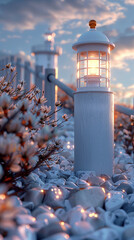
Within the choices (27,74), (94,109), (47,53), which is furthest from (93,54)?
(47,53)

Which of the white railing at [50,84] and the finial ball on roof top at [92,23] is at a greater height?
the finial ball on roof top at [92,23]

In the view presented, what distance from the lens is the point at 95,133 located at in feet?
9.41

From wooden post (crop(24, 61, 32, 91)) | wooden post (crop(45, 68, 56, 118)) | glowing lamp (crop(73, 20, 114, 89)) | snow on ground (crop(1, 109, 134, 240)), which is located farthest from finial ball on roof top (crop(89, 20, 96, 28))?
wooden post (crop(24, 61, 32, 91))

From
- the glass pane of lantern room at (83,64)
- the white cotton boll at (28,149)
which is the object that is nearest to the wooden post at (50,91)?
the glass pane of lantern room at (83,64)

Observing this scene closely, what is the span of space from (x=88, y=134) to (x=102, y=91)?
0.50 metres

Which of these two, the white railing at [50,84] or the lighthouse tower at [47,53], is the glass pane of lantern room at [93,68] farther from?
the lighthouse tower at [47,53]

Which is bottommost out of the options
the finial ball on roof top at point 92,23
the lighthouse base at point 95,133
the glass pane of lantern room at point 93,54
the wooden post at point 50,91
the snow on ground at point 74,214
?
the snow on ground at point 74,214

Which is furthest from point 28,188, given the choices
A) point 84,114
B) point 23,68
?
point 23,68

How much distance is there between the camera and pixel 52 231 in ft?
4.23

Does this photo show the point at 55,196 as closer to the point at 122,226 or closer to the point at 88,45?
the point at 122,226

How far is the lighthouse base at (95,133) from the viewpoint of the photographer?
9.39ft

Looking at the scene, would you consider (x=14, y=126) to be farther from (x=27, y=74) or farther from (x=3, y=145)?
(x=27, y=74)

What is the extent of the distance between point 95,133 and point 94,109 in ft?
0.87

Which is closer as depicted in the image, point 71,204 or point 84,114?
point 71,204
